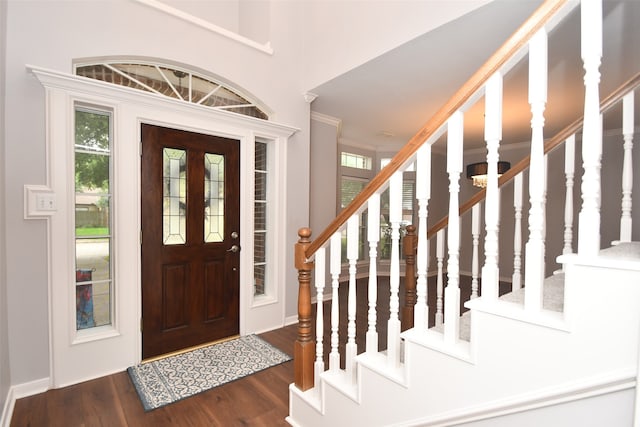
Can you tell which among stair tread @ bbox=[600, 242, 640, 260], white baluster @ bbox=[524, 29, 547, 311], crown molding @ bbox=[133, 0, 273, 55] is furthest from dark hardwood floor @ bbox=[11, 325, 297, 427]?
crown molding @ bbox=[133, 0, 273, 55]

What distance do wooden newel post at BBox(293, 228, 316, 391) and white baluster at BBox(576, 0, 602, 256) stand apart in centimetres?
122

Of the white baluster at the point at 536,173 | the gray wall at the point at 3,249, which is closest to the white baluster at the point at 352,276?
the white baluster at the point at 536,173

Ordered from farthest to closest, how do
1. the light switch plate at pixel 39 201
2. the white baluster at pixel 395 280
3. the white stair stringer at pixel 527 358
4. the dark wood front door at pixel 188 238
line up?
1. the dark wood front door at pixel 188 238
2. the light switch plate at pixel 39 201
3. the white baluster at pixel 395 280
4. the white stair stringer at pixel 527 358

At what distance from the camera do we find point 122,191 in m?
2.41

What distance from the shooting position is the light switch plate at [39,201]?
2.04 m

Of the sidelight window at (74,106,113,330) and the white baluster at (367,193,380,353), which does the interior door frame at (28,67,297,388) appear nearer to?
the sidelight window at (74,106,113,330)

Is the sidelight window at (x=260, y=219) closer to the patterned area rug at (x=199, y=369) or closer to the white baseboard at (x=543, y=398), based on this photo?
the patterned area rug at (x=199, y=369)

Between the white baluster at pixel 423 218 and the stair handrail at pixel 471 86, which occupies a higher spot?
the stair handrail at pixel 471 86

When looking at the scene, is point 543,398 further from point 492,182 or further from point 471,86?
point 471,86

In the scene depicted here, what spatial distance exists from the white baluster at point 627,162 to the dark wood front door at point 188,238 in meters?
2.83

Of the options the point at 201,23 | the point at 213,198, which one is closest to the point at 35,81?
the point at 201,23

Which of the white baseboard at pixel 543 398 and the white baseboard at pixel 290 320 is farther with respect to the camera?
the white baseboard at pixel 290 320

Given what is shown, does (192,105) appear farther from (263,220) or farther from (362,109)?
(362,109)

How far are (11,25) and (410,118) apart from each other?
13.5 ft
